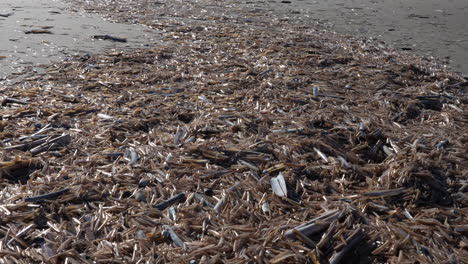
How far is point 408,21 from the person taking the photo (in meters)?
8.75

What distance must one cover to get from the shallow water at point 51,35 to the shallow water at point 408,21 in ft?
13.7

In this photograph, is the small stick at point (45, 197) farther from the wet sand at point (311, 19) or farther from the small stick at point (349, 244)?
the wet sand at point (311, 19)

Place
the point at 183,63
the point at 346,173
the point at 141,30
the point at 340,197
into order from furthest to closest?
the point at 141,30 < the point at 183,63 < the point at 346,173 < the point at 340,197

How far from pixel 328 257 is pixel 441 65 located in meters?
4.88

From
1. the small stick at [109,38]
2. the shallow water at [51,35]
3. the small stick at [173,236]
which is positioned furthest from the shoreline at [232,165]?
the small stick at [109,38]

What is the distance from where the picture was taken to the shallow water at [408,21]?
6770mm

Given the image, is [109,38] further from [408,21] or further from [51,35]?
[408,21]

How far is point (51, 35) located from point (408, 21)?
710 centimetres

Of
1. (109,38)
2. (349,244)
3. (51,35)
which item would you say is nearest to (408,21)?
(109,38)

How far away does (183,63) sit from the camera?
17.2 ft

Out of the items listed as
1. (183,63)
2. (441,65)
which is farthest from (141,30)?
(441,65)

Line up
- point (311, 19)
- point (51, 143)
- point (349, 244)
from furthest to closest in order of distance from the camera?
point (311, 19) < point (51, 143) < point (349, 244)

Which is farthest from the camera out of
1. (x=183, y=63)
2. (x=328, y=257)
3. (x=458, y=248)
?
(x=183, y=63)

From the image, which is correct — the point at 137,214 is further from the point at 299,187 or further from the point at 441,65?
the point at 441,65
